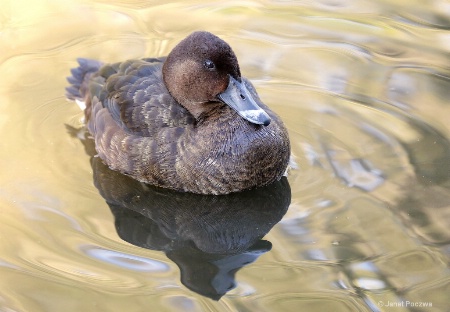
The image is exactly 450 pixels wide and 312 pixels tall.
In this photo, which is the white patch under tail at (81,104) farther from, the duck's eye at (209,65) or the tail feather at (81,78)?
the duck's eye at (209,65)

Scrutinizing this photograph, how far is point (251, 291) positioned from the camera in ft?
17.7

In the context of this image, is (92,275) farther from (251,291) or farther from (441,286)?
(441,286)

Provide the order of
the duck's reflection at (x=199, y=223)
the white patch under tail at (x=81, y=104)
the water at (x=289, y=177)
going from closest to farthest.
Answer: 1. the water at (x=289, y=177)
2. the duck's reflection at (x=199, y=223)
3. the white patch under tail at (x=81, y=104)

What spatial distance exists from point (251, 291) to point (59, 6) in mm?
4969

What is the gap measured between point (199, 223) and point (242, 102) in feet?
3.18

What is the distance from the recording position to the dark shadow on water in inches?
224

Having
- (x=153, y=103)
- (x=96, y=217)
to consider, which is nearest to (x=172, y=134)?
(x=153, y=103)

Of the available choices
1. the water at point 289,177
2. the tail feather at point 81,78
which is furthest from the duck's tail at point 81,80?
the water at point 289,177

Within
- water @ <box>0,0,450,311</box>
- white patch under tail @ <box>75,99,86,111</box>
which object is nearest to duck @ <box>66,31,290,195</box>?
water @ <box>0,0,450,311</box>

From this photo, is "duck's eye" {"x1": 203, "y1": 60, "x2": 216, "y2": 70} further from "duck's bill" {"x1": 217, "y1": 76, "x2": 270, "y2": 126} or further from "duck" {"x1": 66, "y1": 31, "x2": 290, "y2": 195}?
"duck's bill" {"x1": 217, "y1": 76, "x2": 270, "y2": 126}

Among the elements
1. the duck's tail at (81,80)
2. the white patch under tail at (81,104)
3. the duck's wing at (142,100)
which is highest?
the duck's wing at (142,100)

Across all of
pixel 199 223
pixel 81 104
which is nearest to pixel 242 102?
pixel 199 223

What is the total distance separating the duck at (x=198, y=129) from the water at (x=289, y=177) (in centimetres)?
27

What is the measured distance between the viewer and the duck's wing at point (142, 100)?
6.43 m
